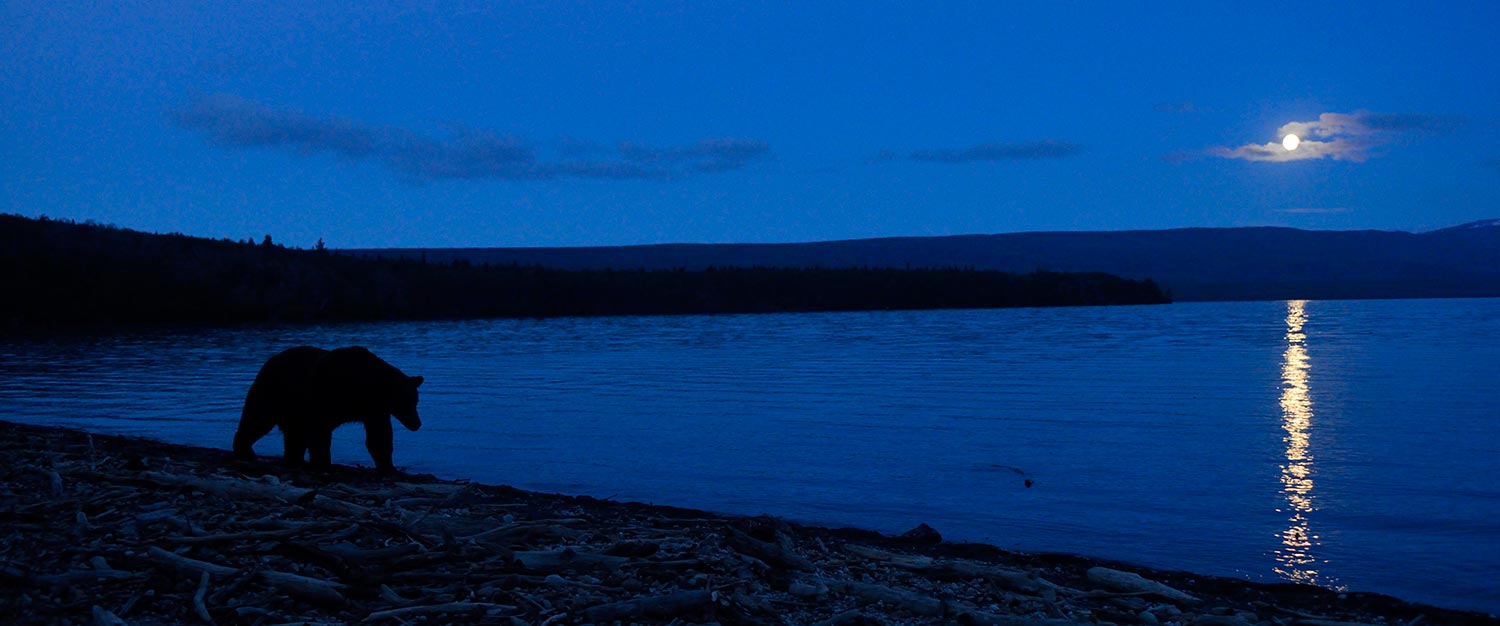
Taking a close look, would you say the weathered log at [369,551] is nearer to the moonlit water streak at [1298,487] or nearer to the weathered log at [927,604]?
the weathered log at [927,604]

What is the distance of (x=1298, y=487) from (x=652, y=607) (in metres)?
9.57

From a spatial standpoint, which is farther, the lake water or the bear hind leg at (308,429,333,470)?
→ the bear hind leg at (308,429,333,470)

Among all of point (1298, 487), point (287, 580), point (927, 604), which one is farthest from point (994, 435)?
point (287, 580)

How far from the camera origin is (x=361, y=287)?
232 feet

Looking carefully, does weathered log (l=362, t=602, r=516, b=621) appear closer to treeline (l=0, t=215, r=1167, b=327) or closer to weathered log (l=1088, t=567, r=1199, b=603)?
weathered log (l=1088, t=567, r=1199, b=603)

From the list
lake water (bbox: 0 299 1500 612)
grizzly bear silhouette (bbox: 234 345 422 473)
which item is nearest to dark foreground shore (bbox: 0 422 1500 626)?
lake water (bbox: 0 299 1500 612)

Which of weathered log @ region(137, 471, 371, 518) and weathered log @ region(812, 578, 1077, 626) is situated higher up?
weathered log @ region(137, 471, 371, 518)

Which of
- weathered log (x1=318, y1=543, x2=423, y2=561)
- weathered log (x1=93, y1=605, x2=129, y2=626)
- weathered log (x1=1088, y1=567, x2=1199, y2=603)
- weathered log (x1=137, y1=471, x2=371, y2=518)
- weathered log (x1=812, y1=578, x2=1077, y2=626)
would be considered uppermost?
weathered log (x1=137, y1=471, x2=371, y2=518)

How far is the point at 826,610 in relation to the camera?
22.6 ft

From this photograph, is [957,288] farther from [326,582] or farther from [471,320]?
[326,582]

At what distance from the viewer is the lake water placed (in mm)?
10977

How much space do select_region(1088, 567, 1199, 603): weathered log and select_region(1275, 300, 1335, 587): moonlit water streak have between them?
5.63ft

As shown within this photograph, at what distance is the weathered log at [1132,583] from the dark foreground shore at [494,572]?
0.06 feet

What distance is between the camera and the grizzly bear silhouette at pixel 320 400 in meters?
12.4
